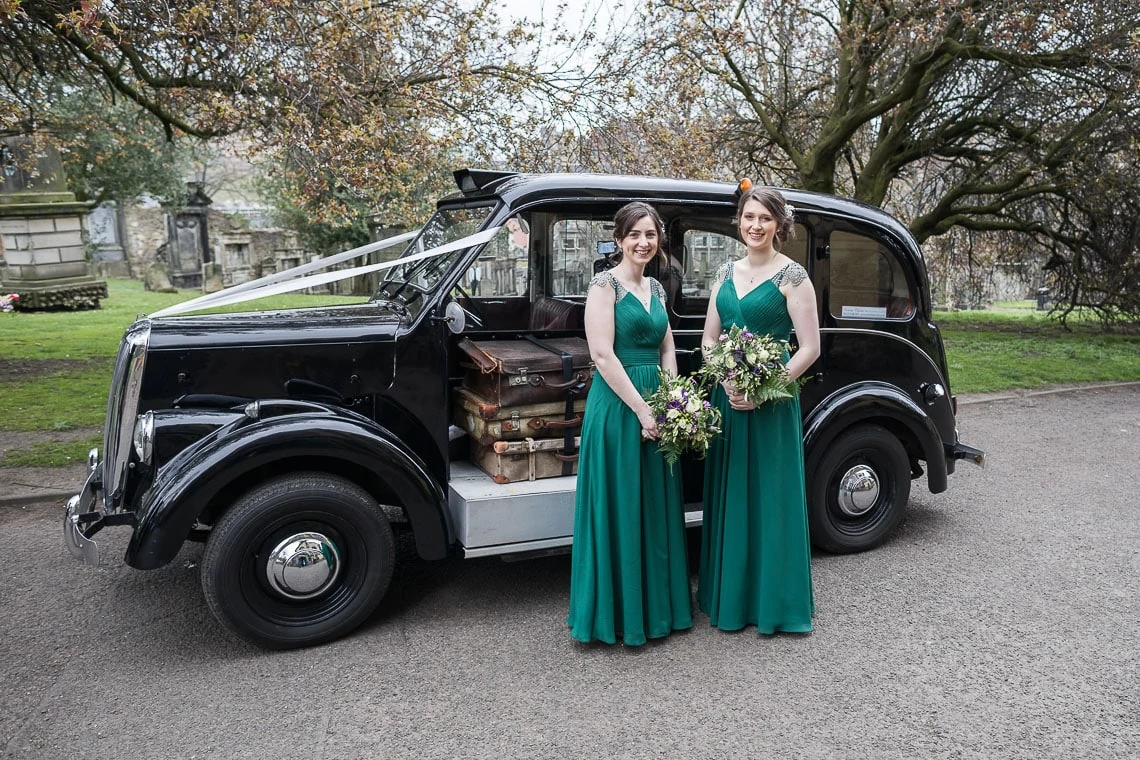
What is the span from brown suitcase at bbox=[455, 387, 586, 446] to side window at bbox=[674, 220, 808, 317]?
904 mm

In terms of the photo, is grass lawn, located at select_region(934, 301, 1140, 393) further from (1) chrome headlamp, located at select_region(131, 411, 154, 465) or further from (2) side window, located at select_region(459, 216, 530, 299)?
(1) chrome headlamp, located at select_region(131, 411, 154, 465)

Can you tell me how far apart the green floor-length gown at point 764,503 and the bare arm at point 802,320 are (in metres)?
0.06

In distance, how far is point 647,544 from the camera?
156 inches

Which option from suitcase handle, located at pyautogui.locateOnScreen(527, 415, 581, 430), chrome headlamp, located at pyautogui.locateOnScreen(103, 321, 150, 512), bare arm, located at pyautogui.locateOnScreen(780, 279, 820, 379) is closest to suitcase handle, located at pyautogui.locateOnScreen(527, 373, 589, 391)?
suitcase handle, located at pyautogui.locateOnScreen(527, 415, 581, 430)

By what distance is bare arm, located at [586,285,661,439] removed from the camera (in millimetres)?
3836

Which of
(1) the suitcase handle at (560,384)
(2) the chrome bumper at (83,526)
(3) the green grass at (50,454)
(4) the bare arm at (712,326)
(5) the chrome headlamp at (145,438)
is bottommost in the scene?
(3) the green grass at (50,454)

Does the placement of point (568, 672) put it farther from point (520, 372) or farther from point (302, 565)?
point (520, 372)

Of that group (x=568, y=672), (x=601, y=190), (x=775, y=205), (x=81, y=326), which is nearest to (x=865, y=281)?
(x=775, y=205)

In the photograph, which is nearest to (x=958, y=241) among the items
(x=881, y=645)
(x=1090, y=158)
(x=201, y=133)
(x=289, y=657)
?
(x=1090, y=158)

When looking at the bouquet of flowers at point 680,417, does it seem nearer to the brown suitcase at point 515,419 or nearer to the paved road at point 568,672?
the brown suitcase at point 515,419

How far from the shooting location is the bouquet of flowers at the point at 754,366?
154 inches

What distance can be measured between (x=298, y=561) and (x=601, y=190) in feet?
7.91

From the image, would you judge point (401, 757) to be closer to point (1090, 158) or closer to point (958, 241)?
point (1090, 158)

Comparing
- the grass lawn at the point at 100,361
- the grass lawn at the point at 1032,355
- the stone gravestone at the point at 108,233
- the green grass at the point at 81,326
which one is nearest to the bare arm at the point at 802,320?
A: the grass lawn at the point at 100,361
